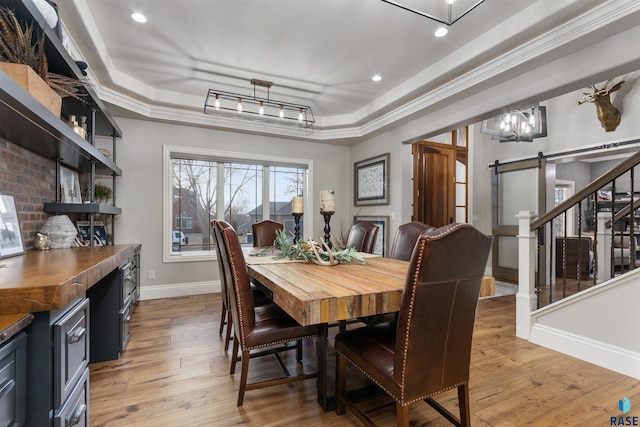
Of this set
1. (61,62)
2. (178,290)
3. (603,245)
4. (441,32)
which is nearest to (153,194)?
(178,290)

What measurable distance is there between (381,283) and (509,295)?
3755 mm

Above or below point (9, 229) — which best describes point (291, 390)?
below

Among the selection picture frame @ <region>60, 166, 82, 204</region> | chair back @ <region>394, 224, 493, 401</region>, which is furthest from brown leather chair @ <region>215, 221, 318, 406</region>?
picture frame @ <region>60, 166, 82, 204</region>

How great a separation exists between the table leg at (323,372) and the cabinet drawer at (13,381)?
1220mm

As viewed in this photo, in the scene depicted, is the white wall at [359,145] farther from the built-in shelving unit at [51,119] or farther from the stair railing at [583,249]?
the stair railing at [583,249]

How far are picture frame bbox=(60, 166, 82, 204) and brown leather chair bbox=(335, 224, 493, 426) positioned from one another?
2987 mm

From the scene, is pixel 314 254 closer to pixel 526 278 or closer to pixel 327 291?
pixel 327 291

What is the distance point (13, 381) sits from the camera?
88 centimetres

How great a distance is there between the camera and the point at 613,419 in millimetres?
1639

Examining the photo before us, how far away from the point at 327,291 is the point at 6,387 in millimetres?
1032

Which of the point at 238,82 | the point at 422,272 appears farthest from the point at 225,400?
the point at 238,82

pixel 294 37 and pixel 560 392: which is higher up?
pixel 294 37

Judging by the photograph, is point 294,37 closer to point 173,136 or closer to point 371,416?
point 173,136

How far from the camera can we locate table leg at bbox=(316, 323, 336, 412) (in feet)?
5.59
